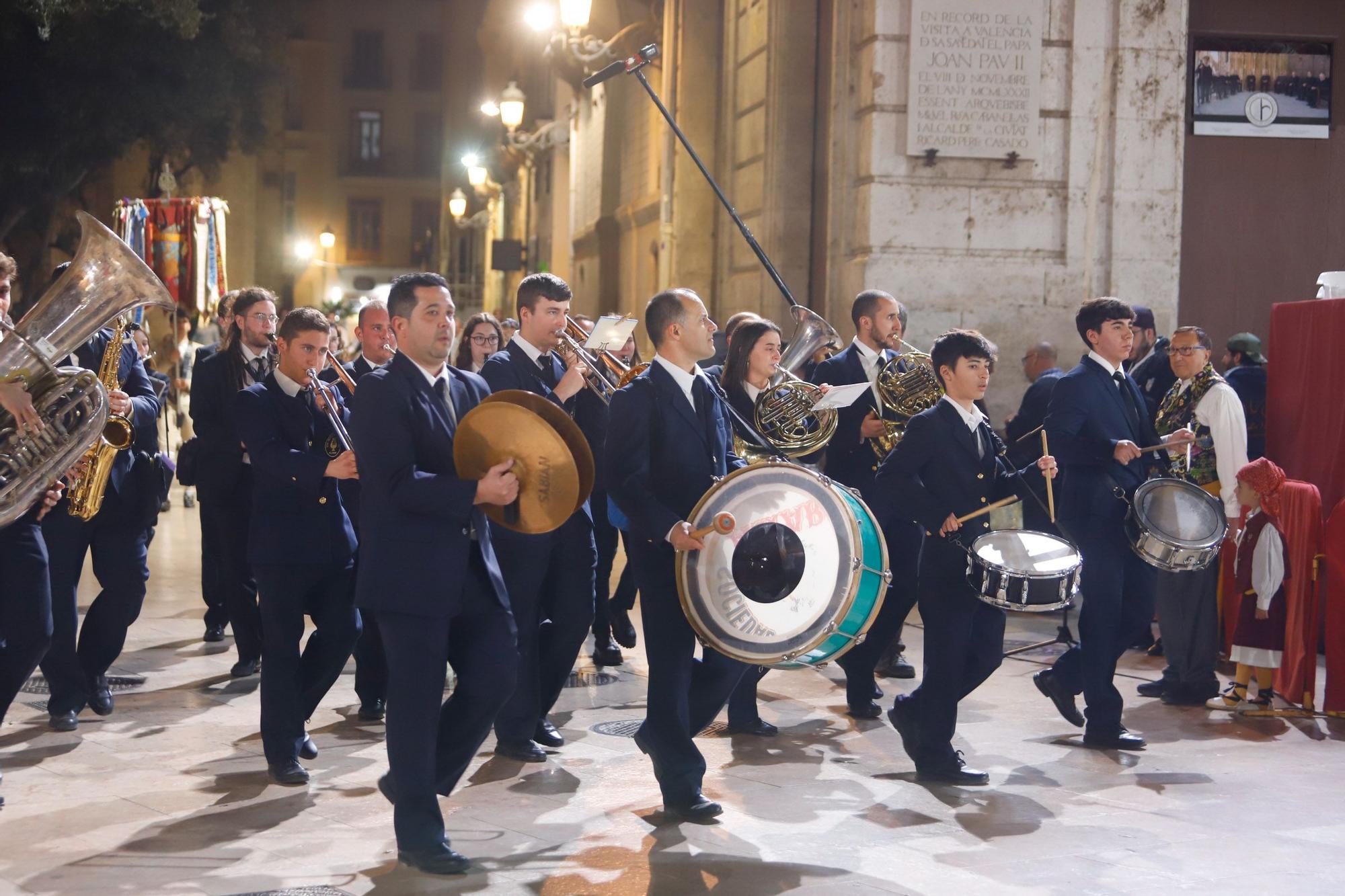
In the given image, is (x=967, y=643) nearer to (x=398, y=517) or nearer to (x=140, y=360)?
A: (x=398, y=517)

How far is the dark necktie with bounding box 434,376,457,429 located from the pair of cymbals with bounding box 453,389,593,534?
24cm

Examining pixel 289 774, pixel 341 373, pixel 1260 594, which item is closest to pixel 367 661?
pixel 289 774

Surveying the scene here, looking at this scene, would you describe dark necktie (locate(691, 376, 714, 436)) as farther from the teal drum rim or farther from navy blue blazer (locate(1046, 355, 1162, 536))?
navy blue blazer (locate(1046, 355, 1162, 536))

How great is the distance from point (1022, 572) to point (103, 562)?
4174mm

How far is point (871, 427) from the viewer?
27.2ft

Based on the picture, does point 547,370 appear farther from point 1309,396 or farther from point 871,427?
point 1309,396

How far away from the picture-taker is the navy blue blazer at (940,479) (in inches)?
251

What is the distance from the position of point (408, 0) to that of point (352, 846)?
6392 cm

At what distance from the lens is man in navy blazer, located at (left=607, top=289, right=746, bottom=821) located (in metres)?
5.79

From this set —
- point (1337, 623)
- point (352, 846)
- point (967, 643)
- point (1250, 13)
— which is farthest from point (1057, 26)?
point (352, 846)

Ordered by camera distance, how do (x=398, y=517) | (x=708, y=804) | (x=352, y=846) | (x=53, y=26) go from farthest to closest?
(x=53, y=26) < (x=708, y=804) < (x=352, y=846) < (x=398, y=517)

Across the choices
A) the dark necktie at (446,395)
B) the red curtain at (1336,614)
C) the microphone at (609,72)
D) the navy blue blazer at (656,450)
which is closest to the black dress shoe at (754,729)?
the navy blue blazer at (656,450)

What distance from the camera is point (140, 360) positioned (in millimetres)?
7738

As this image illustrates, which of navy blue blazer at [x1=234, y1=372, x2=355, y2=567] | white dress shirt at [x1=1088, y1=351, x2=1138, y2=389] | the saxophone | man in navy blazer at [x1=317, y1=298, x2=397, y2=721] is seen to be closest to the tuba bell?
navy blue blazer at [x1=234, y1=372, x2=355, y2=567]
